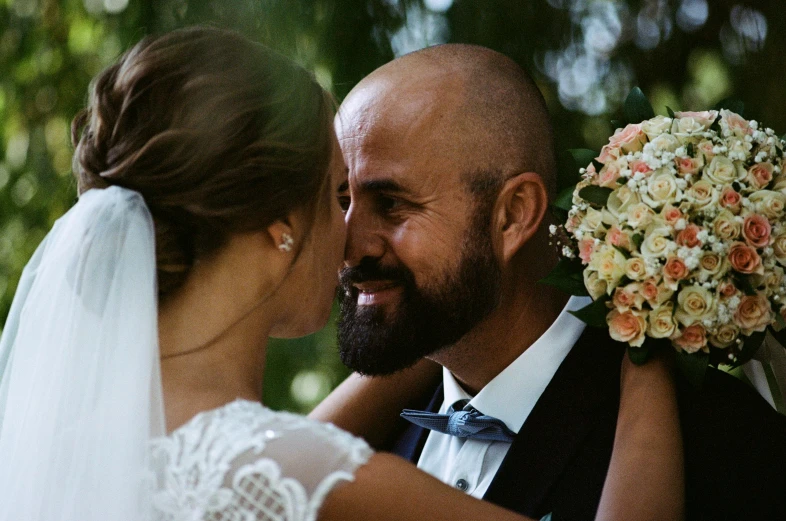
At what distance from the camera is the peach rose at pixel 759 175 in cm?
236

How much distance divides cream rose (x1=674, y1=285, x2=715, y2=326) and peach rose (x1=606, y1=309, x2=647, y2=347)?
98 millimetres

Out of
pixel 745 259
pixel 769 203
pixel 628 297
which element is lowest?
pixel 628 297

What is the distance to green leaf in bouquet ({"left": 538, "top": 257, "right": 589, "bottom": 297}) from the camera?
253 centimetres

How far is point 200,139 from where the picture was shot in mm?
1958

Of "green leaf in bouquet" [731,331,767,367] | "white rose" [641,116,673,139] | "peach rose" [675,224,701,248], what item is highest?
"white rose" [641,116,673,139]

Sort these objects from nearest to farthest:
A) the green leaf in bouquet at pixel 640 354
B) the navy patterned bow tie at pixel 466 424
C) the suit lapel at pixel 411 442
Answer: the green leaf in bouquet at pixel 640 354, the navy patterned bow tie at pixel 466 424, the suit lapel at pixel 411 442

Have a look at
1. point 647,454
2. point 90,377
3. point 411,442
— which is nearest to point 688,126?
point 647,454

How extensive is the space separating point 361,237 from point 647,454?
1073mm

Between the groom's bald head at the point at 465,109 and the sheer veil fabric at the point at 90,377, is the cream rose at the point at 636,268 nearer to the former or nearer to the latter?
the groom's bald head at the point at 465,109

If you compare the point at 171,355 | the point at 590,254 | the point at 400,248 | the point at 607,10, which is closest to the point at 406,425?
the point at 400,248

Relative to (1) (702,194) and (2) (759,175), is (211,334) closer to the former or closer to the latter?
(1) (702,194)

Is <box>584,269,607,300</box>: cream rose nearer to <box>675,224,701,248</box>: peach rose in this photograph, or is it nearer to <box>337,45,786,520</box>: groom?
<box>675,224,701,248</box>: peach rose

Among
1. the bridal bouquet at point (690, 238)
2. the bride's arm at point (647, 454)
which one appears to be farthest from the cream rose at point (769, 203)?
the bride's arm at point (647, 454)

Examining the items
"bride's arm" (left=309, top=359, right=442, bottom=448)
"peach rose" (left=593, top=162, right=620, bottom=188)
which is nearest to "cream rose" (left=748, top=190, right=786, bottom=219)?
"peach rose" (left=593, top=162, right=620, bottom=188)
